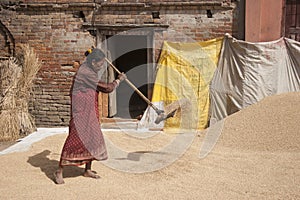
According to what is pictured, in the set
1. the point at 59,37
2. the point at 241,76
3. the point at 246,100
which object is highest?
the point at 59,37

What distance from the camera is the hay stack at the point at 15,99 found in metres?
6.03

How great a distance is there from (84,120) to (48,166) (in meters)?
1.00

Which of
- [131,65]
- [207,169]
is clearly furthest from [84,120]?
[131,65]

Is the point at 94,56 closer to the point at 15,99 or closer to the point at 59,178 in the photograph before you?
the point at 59,178

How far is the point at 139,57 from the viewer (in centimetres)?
1097

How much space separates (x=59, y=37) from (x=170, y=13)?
2.26 m

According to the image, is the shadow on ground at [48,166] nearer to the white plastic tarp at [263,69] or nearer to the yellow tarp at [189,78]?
the yellow tarp at [189,78]

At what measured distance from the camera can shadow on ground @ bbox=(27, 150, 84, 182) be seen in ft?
14.2

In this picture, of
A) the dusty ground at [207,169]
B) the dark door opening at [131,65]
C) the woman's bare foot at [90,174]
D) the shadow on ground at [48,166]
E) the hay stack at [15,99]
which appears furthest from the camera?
the dark door opening at [131,65]

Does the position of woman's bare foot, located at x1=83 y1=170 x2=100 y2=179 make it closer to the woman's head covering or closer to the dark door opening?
the woman's head covering

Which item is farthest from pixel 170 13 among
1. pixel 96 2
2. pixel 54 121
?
pixel 54 121

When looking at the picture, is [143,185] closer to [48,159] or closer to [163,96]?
[48,159]

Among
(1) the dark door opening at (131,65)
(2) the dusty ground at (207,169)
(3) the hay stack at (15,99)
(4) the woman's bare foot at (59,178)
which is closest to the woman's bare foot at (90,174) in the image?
(2) the dusty ground at (207,169)

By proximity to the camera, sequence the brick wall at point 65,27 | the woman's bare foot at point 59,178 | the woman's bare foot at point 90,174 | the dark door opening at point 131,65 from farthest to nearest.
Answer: the dark door opening at point 131,65 < the brick wall at point 65,27 < the woman's bare foot at point 90,174 < the woman's bare foot at point 59,178
